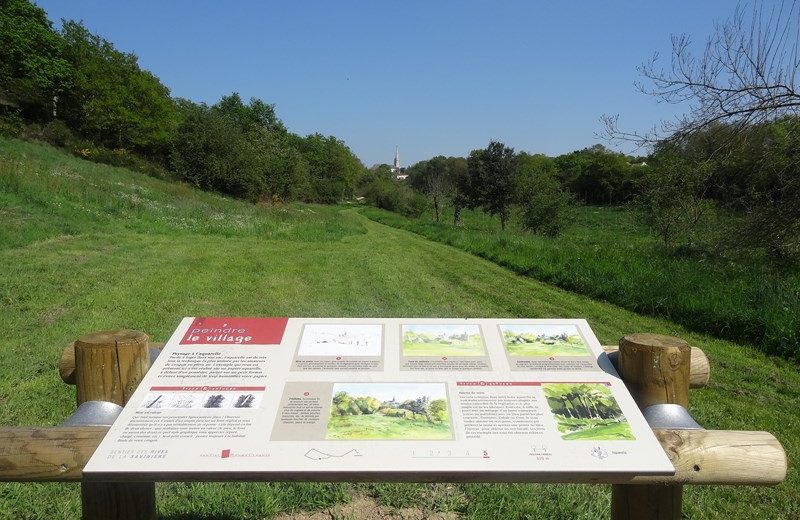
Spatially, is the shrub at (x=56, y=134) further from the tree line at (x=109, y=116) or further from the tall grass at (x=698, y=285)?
the tall grass at (x=698, y=285)

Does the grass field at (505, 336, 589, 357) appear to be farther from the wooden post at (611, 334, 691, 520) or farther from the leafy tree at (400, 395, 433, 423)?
the leafy tree at (400, 395, 433, 423)

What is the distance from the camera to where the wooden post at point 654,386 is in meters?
2.14

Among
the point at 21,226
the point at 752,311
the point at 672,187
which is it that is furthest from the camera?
the point at 672,187

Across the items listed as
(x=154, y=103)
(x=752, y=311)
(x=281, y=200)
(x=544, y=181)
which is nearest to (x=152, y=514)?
(x=752, y=311)

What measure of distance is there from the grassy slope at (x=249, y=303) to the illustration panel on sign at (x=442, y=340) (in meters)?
1.43

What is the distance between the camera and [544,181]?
30.6 m

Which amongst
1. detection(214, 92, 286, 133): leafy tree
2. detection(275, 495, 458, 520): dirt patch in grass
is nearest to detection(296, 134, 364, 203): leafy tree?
detection(214, 92, 286, 133): leafy tree

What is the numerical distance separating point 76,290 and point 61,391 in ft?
11.6

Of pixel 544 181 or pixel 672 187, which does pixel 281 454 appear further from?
pixel 544 181

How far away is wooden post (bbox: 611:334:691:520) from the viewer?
7.04 ft

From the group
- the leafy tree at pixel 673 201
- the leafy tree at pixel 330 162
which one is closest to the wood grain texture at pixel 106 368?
the leafy tree at pixel 673 201

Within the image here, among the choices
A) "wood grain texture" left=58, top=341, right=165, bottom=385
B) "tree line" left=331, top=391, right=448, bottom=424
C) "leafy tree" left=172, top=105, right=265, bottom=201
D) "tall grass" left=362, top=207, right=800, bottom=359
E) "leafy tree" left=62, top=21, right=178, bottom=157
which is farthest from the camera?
"leafy tree" left=62, top=21, right=178, bottom=157

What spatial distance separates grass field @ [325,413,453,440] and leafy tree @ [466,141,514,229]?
32.6 m

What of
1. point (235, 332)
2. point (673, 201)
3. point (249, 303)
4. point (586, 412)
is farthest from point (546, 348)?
point (673, 201)
